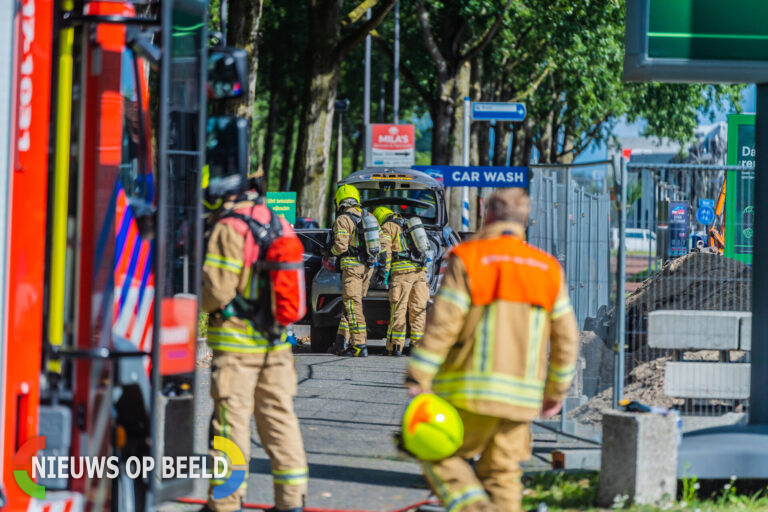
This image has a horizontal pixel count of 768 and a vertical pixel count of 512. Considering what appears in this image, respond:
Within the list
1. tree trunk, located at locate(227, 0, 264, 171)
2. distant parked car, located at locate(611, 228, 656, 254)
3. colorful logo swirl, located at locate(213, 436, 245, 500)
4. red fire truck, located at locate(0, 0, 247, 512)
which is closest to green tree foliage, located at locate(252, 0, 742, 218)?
tree trunk, located at locate(227, 0, 264, 171)

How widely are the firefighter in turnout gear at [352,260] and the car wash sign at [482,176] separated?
238 centimetres

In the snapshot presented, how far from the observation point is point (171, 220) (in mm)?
5098

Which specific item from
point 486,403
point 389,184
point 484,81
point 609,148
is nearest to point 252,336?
point 486,403

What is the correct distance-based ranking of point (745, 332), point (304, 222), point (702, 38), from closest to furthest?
point (702, 38), point (745, 332), point (304, 222)

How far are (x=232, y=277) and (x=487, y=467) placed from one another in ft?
5.33

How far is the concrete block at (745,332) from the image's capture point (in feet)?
25.1

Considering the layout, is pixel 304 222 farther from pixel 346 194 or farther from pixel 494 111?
pixel 346 194

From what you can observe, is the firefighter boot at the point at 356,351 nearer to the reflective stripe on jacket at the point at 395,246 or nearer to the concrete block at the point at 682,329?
the reflective stripe on jacket at the point at 395,246

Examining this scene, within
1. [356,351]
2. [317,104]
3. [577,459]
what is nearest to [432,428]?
[577,459]

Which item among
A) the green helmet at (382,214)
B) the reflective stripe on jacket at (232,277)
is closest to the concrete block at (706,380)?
the reflective stripe on jacket at (232,277)

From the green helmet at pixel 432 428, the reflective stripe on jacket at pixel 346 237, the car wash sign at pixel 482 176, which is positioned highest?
the car wash sign at pixel 482 176

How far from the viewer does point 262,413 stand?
6.07 metres

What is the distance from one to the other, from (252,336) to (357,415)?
386 centimetres

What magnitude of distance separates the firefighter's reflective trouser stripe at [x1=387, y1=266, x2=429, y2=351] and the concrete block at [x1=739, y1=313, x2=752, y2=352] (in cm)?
644
